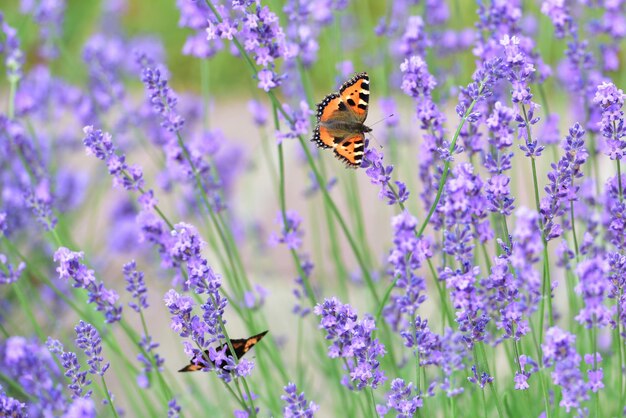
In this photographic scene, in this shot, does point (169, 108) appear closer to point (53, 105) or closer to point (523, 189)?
point (53, 105)

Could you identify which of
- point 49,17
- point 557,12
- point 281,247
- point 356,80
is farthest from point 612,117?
point 281,247

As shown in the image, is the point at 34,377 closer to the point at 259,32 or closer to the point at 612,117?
the point at 259,32

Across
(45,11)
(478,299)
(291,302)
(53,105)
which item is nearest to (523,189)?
(291,302)

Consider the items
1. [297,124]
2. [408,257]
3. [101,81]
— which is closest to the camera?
[408,257]

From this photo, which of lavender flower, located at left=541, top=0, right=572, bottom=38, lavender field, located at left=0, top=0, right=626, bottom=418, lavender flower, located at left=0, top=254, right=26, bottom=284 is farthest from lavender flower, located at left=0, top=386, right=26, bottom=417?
lavender flower, located at left=541, top=0, right=572, bottom=38

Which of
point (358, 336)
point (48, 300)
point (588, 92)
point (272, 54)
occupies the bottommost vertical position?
point (358, 336)

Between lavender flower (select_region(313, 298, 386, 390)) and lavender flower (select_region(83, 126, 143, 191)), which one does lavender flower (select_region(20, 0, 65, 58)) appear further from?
lavender flower (select_region(313, 298, 386, 390))

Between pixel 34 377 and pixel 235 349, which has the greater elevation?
pixel 34 377
